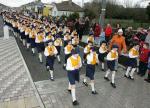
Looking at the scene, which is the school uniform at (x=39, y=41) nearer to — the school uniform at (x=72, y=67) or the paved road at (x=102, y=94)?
the paved road at (x=102, y=94)

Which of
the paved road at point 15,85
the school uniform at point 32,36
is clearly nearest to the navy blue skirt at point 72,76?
the paved road at point 15,85

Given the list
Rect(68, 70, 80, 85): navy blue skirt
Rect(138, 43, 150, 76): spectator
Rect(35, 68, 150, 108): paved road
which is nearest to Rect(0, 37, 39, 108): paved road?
Rect(35, 68, 150, 108): paved road

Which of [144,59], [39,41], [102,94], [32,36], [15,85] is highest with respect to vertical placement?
[32,36]

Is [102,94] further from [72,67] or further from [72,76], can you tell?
[72,67]

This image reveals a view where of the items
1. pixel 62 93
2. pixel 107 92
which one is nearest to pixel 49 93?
pixel 62 93

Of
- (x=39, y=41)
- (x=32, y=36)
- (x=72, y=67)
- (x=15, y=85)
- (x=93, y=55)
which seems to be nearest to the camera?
(x=72, y=67)

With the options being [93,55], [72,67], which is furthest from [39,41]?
[72,67]

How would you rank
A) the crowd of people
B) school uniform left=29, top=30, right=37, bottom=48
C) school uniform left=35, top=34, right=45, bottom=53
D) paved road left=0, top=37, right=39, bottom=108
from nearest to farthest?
paved road left=0, top=37, right=39, bottom=108, the crowd of people, school uniform left=35, top=34, right=45, bottom=53, school uniform left=29, top=30, right=37, bottom=48

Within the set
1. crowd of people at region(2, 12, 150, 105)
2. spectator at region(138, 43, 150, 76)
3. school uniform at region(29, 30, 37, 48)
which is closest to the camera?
crowd of people at region(2, 12, 150, 105)

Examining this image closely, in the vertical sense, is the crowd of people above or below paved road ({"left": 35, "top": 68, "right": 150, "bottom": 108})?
above

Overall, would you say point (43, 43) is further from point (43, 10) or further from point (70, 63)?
point (43, 10)

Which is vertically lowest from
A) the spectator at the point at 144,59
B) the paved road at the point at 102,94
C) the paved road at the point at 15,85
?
the paved road at the point at 102,94

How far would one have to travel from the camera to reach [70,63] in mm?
7727

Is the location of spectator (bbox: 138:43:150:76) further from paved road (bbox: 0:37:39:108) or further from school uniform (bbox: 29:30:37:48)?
school uniform (bbox: 29:30:37:48)
